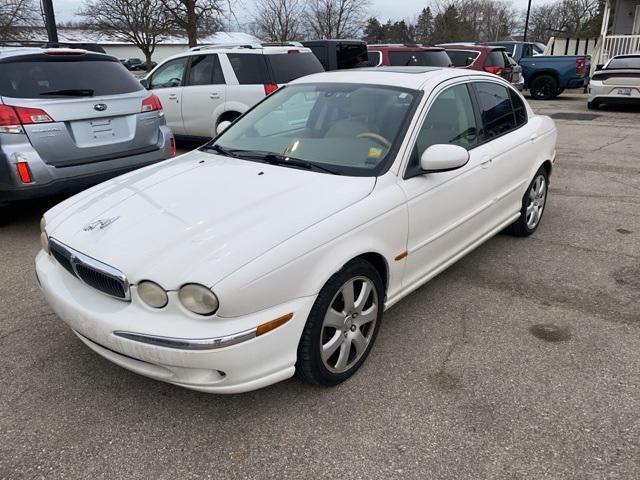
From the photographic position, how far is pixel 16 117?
4520 mm

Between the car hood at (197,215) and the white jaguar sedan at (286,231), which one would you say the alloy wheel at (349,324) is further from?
the car hood at (197,215)

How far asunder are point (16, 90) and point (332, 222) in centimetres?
363

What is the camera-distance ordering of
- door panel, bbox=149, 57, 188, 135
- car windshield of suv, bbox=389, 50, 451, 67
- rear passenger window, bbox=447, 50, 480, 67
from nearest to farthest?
door panel, bbox=149, 57, 188, 135 → car windshield of suv, bbox=389, 50, 451, 67 → rear passenger window, bbox=447, 50, 480, 67

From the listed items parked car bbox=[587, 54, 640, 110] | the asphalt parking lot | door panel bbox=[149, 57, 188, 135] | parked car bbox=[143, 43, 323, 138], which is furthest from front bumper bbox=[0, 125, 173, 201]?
parked car bbox=[587, 54, 640, 110]

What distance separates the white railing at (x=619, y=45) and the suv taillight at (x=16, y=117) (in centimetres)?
2082

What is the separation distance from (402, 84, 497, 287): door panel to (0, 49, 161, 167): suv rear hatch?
3232 mm

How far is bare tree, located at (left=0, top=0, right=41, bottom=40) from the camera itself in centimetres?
2033

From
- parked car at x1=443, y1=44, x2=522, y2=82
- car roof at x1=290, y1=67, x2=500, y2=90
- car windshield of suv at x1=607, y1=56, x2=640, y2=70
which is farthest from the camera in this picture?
parked car at x1=443, y1=44, x2=522, y2=82

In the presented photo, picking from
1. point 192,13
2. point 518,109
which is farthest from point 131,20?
point 518,109

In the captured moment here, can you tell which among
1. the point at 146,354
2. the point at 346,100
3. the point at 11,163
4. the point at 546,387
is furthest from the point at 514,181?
the point at 11,163

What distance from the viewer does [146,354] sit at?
233 cm

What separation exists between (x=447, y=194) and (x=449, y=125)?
531 millimetres

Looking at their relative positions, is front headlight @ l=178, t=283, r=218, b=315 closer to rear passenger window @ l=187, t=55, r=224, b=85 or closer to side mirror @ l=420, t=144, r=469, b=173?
side mirror @ l=420, t=144, r=469, b=173

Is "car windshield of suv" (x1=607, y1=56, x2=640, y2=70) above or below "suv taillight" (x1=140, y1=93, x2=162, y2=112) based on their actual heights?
below
